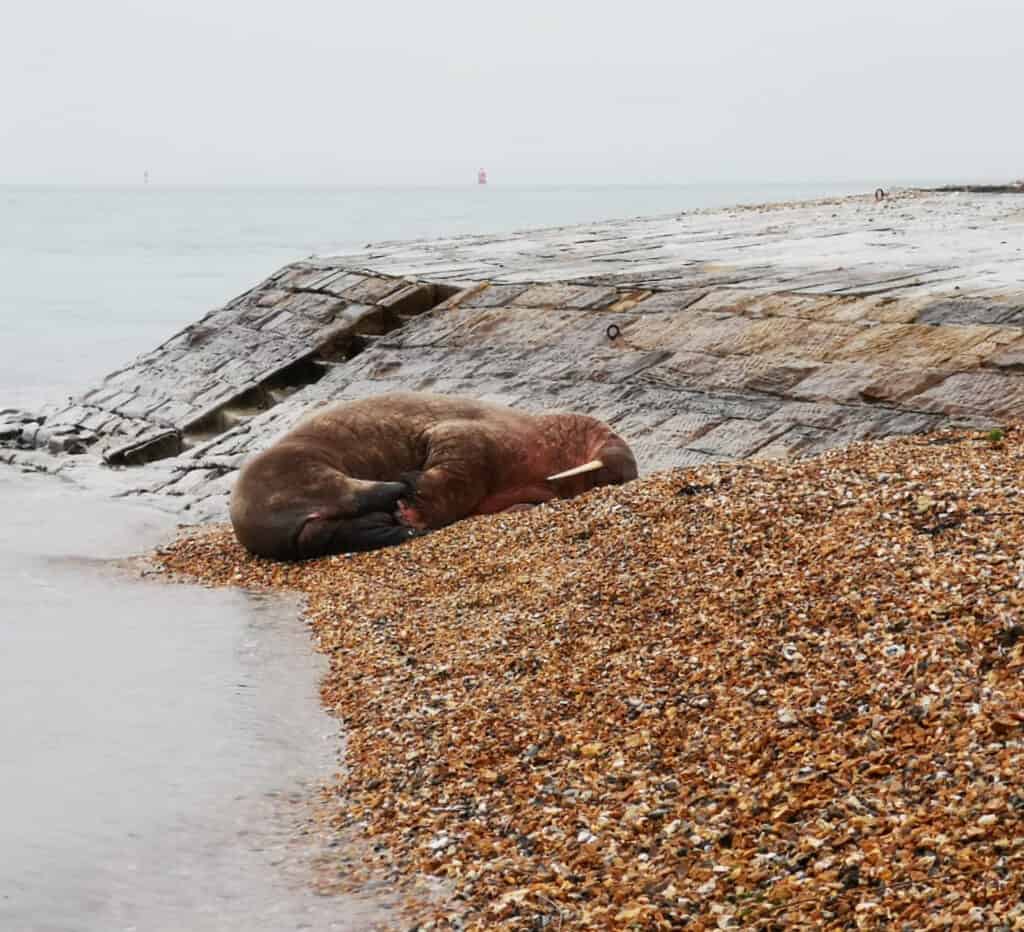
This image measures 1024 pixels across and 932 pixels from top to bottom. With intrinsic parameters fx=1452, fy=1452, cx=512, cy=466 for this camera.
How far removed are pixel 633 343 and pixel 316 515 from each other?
3.74 metres

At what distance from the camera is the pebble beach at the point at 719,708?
389 cm

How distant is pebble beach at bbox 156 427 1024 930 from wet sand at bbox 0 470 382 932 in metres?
0.27

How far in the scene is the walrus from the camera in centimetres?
912

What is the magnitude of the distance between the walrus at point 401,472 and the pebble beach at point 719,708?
4.26ft

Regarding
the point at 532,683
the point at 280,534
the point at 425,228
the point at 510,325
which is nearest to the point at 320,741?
the point at 532,683

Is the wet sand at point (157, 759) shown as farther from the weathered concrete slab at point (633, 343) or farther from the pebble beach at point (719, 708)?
the weathered concrete slab at point (633, 343)

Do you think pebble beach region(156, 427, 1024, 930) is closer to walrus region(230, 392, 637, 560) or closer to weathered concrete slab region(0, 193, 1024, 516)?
walrus region(230, 392, 637, 560)

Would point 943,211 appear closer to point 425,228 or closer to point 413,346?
point 413,346

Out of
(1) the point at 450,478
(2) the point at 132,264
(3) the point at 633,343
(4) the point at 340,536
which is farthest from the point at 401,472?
(2) the point at 132,264

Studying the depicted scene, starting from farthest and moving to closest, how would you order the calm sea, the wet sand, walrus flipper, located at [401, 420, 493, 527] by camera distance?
1. the calm sea
2. walrus flipper, located at [401, 420, 493, 527]
3. the wet sand

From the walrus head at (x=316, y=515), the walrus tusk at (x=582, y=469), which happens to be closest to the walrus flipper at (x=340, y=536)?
the walrus head at (x=316, y=515)

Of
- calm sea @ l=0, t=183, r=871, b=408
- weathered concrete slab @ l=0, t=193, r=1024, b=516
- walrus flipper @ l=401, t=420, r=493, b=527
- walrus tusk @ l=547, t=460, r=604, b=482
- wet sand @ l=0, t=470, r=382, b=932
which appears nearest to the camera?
wet sand @ l=0, t=470, r=382, b=932

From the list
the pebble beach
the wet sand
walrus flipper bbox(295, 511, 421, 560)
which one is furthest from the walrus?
the pebble beach

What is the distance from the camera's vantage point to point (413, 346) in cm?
1388
